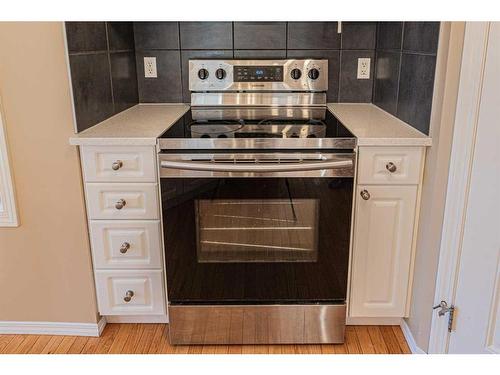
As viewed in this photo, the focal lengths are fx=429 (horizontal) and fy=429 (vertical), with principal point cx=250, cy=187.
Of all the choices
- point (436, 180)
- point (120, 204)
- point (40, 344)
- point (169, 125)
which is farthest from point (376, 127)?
point (40, 344)

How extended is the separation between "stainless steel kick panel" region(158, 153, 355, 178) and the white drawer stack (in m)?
0.10

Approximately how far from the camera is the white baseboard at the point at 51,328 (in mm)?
1840

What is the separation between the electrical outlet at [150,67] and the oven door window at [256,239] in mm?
895

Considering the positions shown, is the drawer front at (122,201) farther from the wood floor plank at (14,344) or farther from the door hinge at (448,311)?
the door hinge at (448,311)

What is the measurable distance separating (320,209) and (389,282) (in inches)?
18.2

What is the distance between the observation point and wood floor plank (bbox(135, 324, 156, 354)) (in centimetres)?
176

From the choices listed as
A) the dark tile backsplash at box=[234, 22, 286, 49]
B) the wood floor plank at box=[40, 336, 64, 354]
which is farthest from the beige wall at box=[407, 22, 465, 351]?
the wood floor plank at box=[40, 336, 64, 354]

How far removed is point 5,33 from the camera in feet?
4.79

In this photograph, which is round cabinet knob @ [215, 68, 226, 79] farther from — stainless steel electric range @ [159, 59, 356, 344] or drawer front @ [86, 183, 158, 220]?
drawer front @ [86, 183, 158, 220]

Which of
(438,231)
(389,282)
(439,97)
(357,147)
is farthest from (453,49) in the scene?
(389,282)

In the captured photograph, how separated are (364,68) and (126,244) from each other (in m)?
1.46

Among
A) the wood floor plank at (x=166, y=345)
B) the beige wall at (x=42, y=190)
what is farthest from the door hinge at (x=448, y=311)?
the beige wall at (x=42, y=190)
